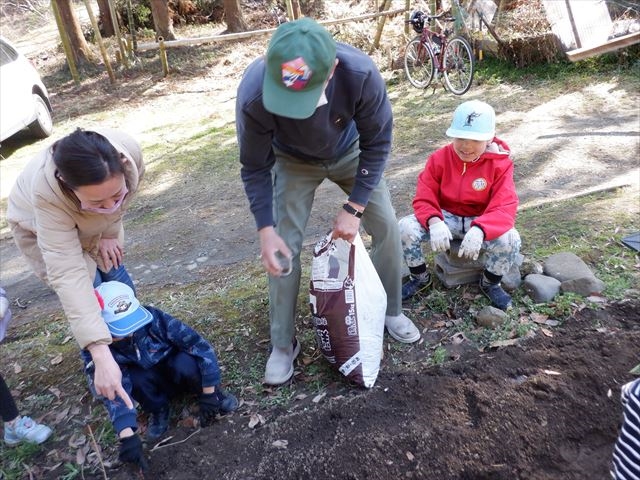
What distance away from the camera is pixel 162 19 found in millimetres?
13648

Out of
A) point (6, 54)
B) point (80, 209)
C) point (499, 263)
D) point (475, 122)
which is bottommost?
point (499, 263)

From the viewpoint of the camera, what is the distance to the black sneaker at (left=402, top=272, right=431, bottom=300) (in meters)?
3.35

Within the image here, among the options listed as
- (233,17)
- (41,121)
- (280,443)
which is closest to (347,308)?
(280,443)

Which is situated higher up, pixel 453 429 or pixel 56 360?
pixel 56 360

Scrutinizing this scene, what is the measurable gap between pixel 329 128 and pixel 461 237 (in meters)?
1.31

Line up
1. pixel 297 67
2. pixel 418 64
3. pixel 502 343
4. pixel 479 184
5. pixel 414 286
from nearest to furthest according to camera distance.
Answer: pixel 297 67
pixel 502 343
pixel 479 184
pixel 414 286
pixel 418 64

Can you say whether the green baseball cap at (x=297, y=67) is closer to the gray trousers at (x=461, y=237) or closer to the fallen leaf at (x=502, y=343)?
the gray trousers at (x=461, y=237)

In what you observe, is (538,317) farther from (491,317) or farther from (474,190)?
(474,190)

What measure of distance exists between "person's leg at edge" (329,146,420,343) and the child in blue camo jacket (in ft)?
3.21

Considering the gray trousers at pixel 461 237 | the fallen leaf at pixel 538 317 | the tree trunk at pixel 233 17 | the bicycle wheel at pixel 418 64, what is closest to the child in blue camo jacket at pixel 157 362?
the gray trousers at pixel 461 237

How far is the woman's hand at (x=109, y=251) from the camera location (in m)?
2.65

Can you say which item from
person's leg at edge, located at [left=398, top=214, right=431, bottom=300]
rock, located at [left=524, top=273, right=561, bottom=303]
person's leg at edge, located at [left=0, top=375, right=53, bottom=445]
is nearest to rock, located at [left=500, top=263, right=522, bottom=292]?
rock, located at [left=524, top=273, right=561, bottom=303]

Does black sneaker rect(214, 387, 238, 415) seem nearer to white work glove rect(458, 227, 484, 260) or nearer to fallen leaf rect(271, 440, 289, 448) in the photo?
fallen leaf rect(271, 440, 289, 448)

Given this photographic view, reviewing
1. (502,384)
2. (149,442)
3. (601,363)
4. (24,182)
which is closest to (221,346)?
(149,442)
